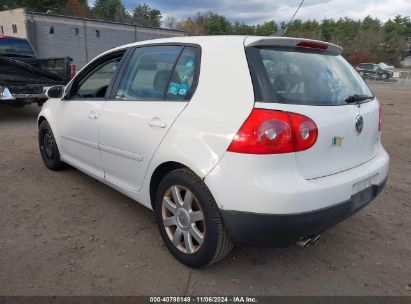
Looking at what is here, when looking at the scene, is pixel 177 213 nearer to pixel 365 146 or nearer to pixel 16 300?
pixel 16 300

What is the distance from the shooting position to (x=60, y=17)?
40500 millimetres

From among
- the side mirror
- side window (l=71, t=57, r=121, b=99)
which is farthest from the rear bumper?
the side mirror

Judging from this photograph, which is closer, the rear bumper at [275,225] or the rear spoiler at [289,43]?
the rear bumper at [275,225]

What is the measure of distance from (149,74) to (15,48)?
335 inches

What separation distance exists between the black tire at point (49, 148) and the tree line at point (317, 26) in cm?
6057

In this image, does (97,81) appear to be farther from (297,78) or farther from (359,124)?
(359,124)

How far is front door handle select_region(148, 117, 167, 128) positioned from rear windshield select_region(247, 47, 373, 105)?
769 mm

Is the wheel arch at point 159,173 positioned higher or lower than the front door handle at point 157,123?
lower

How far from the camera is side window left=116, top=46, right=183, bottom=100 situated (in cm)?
295

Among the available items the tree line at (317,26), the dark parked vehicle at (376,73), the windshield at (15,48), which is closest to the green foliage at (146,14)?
the tree line at (317,26)

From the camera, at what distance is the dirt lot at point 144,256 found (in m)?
2.56

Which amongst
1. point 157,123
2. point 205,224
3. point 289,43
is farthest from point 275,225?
point 289,43

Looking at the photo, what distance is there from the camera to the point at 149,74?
124 inches

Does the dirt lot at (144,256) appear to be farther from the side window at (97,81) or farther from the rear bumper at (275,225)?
the side window at (97,81)
